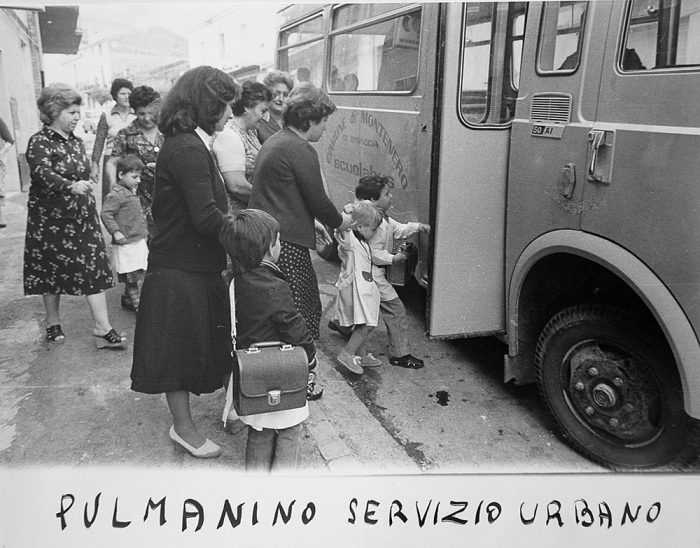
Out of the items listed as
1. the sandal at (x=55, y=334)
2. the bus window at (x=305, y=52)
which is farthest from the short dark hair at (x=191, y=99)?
the bus window at (x=305, y=52)

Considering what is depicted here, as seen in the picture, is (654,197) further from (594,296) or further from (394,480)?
(394,480)

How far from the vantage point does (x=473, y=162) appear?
2.67m

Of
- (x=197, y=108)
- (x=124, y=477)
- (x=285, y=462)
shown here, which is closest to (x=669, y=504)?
(x=285, y=462)

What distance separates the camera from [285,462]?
2094mm

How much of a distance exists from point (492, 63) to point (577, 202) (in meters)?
0.91

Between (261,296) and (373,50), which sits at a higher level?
(373,50)

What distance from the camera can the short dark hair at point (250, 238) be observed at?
1.98m

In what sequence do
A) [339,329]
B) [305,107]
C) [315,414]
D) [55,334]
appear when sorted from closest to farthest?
[305,107]
[315,414]
[55,334]
[339,329]

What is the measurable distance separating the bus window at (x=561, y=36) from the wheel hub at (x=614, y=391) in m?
1.09

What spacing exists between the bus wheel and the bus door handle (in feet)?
1.70

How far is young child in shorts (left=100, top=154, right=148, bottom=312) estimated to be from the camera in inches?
135

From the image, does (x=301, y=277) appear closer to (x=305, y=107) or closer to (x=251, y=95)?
(x=305, y=107)

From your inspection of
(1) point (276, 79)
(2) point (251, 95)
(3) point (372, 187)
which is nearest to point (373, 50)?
(1) point (276, 79)

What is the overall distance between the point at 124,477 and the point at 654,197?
2040 millimetres
